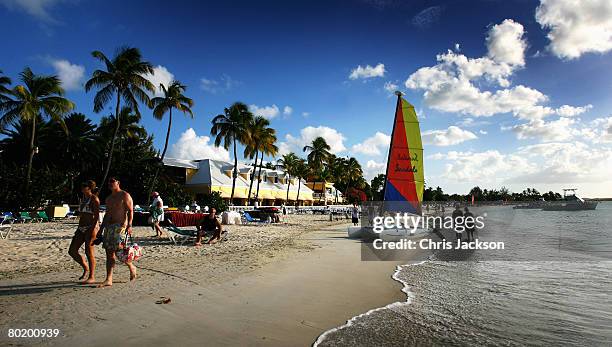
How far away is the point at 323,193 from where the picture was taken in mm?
61375

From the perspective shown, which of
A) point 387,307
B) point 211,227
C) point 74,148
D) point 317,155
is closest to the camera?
point 387,307

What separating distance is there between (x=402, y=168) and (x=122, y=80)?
20.5m

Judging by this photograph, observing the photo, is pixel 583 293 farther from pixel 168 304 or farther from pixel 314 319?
pixel 168 304

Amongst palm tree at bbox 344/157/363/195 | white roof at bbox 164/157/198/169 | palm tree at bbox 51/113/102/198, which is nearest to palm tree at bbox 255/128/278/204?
white roof at bbox 164/157/198/169

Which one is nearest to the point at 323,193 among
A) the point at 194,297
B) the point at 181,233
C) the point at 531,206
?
the point at 181,233

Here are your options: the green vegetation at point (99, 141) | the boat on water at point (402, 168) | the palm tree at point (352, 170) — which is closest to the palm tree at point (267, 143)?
the green vegetation at point (99, 141)

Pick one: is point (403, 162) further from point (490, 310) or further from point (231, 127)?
point (231, 127)

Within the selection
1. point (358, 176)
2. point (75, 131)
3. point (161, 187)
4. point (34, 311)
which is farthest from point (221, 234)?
point (358, 176)

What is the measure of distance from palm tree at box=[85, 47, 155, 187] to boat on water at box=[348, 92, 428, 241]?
18765 millimetres

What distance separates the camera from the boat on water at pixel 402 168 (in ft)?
45.1

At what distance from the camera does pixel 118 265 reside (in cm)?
775

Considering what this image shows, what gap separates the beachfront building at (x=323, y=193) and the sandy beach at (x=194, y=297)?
49.7 metres

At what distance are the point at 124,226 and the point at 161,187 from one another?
2913cm

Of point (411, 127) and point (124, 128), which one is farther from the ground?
point (124, 128)
